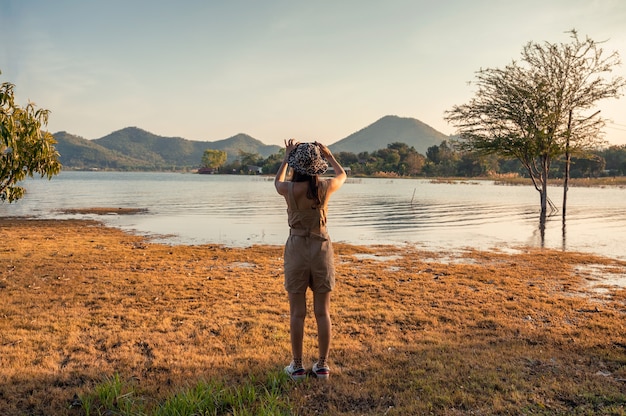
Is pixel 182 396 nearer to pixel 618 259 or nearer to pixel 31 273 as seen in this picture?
pixel 31 273

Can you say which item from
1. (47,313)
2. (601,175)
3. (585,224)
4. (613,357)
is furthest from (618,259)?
(601,175)

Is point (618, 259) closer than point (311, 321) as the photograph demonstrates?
No

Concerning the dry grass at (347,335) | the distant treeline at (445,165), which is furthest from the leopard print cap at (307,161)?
the distant treeline at (445,165)

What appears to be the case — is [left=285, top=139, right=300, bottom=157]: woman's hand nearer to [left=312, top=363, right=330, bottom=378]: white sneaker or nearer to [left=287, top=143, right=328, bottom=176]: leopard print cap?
[left=287, top=143, right=328, bottom=176]: leopard print cap

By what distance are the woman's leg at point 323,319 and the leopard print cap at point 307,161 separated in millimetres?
1214

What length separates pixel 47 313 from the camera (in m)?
6.50

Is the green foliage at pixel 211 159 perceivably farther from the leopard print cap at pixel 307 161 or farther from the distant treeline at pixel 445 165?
the leopard print cap at pixel 307 161

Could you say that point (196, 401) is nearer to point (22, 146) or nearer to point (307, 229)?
point (307, 229)

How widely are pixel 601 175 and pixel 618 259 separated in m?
96.6

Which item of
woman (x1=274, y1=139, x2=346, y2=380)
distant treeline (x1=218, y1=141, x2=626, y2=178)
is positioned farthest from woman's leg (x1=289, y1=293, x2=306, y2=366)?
distant treeline (x1=218, y1=141, x2=626, y2=178)

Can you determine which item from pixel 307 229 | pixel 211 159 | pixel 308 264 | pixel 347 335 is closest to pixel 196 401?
pixel 308 264

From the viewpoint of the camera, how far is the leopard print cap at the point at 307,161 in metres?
4.03

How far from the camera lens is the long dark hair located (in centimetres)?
404

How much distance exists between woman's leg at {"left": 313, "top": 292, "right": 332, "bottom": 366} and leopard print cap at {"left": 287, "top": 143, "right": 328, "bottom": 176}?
47.8 inches
